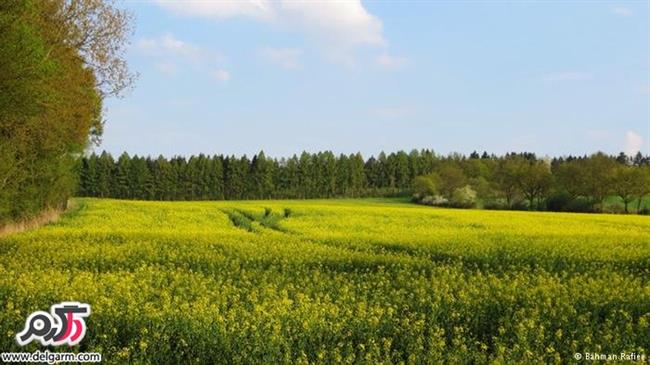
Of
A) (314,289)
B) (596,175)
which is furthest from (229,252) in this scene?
(596,175)

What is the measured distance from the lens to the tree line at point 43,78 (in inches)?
752

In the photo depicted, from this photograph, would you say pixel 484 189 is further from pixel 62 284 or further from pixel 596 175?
pixel 62 284

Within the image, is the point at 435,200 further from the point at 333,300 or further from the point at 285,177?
the point at 333,300

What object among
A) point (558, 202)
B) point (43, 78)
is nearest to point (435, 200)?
point (558, 202)

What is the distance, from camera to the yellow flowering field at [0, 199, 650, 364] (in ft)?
32.3

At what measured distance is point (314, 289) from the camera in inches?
587
